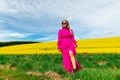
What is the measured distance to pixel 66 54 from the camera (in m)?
14.5

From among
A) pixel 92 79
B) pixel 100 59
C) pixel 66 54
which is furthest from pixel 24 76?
pixel 100 59

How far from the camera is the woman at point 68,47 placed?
14211mm

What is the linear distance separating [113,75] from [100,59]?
42.1ft

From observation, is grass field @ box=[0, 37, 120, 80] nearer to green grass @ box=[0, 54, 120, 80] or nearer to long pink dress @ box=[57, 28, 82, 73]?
green grass @ box=[0, 54, 120, 80]

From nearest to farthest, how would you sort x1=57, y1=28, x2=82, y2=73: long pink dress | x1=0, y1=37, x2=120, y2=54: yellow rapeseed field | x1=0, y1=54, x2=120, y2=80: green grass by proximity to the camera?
x1=0, y1=54, x2=120, y2=80: green grass < x1=57, y1=28, x2=82, y2=73: long pink dress < x1=0, y1=37, x2=120, y2=54: yellow rapeseed field

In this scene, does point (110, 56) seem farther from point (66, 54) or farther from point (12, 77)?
point (12, 77)

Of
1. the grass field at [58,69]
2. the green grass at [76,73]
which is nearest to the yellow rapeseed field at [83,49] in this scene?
the grass field at [58,69]

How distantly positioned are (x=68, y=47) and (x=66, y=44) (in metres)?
0.13

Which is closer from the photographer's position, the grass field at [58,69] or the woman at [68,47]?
the grass field at [58,69]

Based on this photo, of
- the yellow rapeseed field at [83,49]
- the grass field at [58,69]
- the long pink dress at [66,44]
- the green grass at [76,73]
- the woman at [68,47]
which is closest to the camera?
the green grass at [76,73]

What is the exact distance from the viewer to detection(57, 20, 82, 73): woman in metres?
14.2

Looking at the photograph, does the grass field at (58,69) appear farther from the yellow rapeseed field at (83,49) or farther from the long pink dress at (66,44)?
the yellow rapeseed field at (83,49)

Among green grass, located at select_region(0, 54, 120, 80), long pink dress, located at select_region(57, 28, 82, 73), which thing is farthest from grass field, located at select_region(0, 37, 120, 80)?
long pink dress, located at select_region(57, 28, 82, 73)

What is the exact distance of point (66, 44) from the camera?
14.5m
